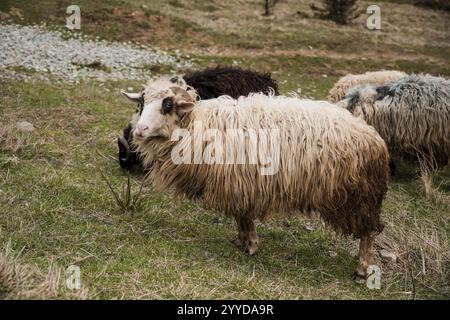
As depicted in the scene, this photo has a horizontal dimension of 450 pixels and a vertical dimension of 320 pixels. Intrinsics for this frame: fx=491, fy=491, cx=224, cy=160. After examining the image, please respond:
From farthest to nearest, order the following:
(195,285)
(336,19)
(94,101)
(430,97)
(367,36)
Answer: (336,19), (367,36), (94,101), (430,97), (195,285)

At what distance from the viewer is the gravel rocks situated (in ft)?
38.8

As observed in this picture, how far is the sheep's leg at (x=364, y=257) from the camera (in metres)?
4.86

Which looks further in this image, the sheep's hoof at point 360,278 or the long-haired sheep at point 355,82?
the long-haired sheep at point 355,82

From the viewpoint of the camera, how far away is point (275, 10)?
950 inches

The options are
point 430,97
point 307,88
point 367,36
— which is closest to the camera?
point 430,97

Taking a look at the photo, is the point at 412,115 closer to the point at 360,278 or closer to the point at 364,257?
the point at 364,257

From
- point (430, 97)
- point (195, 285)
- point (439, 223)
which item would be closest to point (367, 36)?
point (430, 97)

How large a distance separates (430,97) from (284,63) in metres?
9.16

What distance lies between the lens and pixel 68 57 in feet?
43.9

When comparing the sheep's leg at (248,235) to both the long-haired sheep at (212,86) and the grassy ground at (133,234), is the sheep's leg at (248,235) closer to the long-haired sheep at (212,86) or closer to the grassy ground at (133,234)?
the grassy ground at (133,234)

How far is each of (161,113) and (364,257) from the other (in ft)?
8.10

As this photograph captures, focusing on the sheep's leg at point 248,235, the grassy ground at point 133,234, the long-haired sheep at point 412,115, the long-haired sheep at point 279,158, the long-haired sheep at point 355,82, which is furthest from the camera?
the long-haired sheep at point 355,82

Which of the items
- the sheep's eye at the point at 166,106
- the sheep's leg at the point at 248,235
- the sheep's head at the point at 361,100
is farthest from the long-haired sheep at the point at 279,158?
the sheep's head at the point at 361,100
